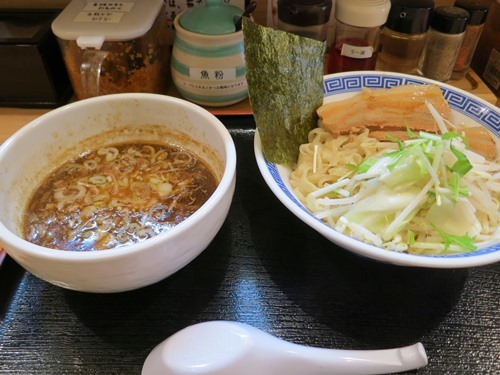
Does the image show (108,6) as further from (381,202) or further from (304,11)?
(381,202)

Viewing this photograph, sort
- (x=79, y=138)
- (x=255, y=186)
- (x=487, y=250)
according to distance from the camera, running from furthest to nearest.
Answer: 1. (x=255, y=186)
2. (x=79, y=138)
3. (x=487, y=250)

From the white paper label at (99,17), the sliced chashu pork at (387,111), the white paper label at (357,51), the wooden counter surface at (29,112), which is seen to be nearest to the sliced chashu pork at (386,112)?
the sliced chashu pork at (387,111)

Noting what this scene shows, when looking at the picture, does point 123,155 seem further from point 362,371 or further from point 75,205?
point 362,371

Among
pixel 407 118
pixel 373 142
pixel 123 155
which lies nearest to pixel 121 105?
pixel 123 155

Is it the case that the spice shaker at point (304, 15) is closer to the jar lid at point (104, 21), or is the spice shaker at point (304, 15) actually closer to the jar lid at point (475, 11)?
the jar lid at point (104, 21)

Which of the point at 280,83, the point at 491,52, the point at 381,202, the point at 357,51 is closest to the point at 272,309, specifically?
the point at 381,202

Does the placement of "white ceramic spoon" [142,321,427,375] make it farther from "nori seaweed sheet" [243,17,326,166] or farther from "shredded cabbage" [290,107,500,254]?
"nori seaweed sheet" [243,17,326,166]
